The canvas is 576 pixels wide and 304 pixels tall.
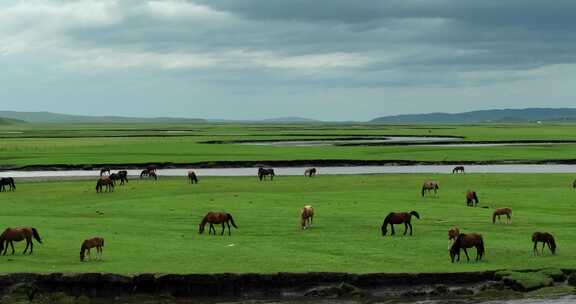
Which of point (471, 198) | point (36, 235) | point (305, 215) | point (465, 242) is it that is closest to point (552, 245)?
point (465, 242)

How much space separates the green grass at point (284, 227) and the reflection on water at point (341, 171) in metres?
14.2

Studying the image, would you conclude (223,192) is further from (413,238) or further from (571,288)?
(571,288)

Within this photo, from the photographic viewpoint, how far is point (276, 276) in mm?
21594

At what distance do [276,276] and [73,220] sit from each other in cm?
1420

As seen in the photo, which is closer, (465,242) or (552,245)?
(465,242)

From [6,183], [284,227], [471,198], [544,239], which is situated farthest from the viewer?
[6,183]

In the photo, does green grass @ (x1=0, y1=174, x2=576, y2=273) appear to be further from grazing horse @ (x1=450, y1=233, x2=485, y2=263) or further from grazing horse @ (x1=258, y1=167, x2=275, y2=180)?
grazing horse @ (x1=258, y1=167, x2=275, y2=180)

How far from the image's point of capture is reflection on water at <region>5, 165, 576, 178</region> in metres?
63.6

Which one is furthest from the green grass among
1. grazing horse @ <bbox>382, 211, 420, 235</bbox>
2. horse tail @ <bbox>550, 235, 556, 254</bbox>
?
grazing horse @ <bbox>382, 211, 420, 235</bbox>

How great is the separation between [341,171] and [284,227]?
37.4 m

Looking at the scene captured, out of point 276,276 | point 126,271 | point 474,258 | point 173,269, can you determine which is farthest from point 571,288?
point 126,271

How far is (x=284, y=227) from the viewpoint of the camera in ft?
96.2

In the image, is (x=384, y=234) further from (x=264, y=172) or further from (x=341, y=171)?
(x=341, y=171)

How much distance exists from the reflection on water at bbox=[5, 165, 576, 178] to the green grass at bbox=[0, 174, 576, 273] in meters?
14.2
